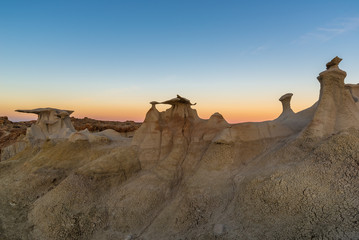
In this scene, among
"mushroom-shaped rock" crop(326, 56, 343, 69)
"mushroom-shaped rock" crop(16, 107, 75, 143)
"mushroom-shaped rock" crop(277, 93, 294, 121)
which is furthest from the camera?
"mushroom-shaped rock" crop(16, 107, 75, 143)

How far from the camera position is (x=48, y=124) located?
1755 centimetres

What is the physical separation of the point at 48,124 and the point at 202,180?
14633 mm

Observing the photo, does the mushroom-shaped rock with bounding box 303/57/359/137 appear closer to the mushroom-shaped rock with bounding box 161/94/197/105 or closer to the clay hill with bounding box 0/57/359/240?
the clay hill with bounding box 0/57/359/240

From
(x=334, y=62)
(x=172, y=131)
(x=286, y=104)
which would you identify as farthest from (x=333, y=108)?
(x=172, y=131)

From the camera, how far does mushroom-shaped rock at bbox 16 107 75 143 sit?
16686mm

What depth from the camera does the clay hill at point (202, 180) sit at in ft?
20.3

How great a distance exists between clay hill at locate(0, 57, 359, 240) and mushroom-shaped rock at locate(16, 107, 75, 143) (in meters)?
3.72

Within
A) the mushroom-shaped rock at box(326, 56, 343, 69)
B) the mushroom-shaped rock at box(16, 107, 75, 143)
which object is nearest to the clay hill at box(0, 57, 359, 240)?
the mushroom-shaped rock at box(326, 56, 343, 69)

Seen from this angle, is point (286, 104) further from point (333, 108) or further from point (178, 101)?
point (178, 101)

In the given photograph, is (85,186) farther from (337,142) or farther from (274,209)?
(337,142)

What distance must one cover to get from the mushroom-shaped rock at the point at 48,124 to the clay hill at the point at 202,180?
3.72m

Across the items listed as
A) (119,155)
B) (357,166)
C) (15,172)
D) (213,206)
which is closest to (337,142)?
(357,166)

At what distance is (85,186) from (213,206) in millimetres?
5958

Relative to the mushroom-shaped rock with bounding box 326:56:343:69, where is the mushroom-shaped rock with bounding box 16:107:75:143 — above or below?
below
